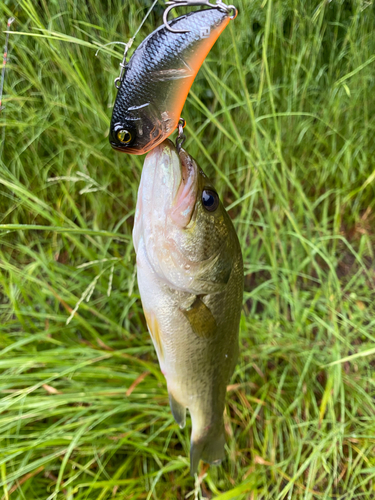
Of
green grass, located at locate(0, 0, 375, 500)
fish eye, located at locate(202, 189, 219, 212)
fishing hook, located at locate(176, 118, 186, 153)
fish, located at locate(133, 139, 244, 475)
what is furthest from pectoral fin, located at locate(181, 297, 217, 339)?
green grass, located at locate(0, 0, 375, 500)

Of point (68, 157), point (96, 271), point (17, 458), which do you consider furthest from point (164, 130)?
point (17, 458)

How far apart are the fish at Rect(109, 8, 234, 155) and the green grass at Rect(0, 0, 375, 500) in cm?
61

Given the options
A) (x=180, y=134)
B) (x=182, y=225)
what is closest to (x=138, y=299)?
(x=182, y=225)

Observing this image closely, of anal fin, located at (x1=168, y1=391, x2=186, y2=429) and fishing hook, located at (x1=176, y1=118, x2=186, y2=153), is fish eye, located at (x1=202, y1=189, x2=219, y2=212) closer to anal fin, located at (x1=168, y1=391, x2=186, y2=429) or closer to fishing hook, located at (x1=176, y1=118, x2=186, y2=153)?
fishing hook, located at (x1=176, y1=118, x2=186, y2=153)

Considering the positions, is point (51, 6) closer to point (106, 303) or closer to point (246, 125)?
point (246, 125)

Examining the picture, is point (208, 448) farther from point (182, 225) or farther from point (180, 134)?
point (180, 134)

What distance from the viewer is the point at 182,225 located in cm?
52

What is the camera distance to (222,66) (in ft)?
3.72

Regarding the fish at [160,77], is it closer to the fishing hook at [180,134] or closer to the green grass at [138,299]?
the fishing hook at [180,134]

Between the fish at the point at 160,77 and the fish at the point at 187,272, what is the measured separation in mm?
73

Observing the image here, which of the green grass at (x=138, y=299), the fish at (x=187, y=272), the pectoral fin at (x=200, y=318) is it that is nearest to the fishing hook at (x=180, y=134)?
the fish at (x=187, y=272)

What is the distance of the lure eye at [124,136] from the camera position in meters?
0.39

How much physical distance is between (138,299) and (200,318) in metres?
0.69

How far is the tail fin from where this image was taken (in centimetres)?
81
